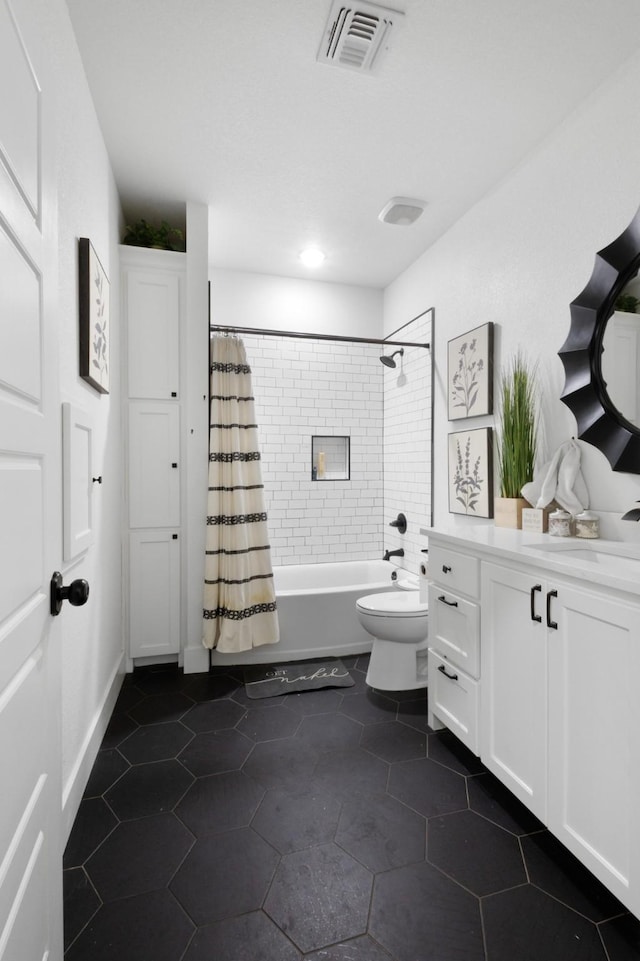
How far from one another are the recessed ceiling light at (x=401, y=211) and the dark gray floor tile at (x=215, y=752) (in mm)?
2784

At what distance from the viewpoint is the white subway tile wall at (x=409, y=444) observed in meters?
3.22

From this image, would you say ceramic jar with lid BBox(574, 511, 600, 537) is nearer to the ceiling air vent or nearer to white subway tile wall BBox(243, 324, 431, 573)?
white subway tile wall BBox(243, 324, 431, 573)

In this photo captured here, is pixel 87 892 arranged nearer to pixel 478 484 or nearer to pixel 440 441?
pixel 478 484

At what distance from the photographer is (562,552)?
5.50 ft

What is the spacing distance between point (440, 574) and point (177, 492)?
1.58 metres

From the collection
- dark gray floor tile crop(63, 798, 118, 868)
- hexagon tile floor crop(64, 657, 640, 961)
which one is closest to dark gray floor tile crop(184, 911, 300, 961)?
hexagon tile floor crop(64, 657, 640, 961)

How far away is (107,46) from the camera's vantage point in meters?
1.68

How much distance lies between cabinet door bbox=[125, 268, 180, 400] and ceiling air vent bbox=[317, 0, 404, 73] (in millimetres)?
1399

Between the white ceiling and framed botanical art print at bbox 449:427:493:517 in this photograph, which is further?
framed botanical art print at bbox 449:427:493:517

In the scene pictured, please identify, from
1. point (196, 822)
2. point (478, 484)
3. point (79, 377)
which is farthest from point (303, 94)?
point (196, 822)

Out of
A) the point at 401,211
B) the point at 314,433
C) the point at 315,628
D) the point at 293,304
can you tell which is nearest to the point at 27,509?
the point at 315,628

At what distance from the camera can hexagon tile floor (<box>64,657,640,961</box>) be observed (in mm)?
1171

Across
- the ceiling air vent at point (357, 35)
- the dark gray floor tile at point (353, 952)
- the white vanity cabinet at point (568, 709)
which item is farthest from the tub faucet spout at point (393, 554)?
the ceiling air vent at point (357, 35)

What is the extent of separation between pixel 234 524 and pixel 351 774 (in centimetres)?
139
